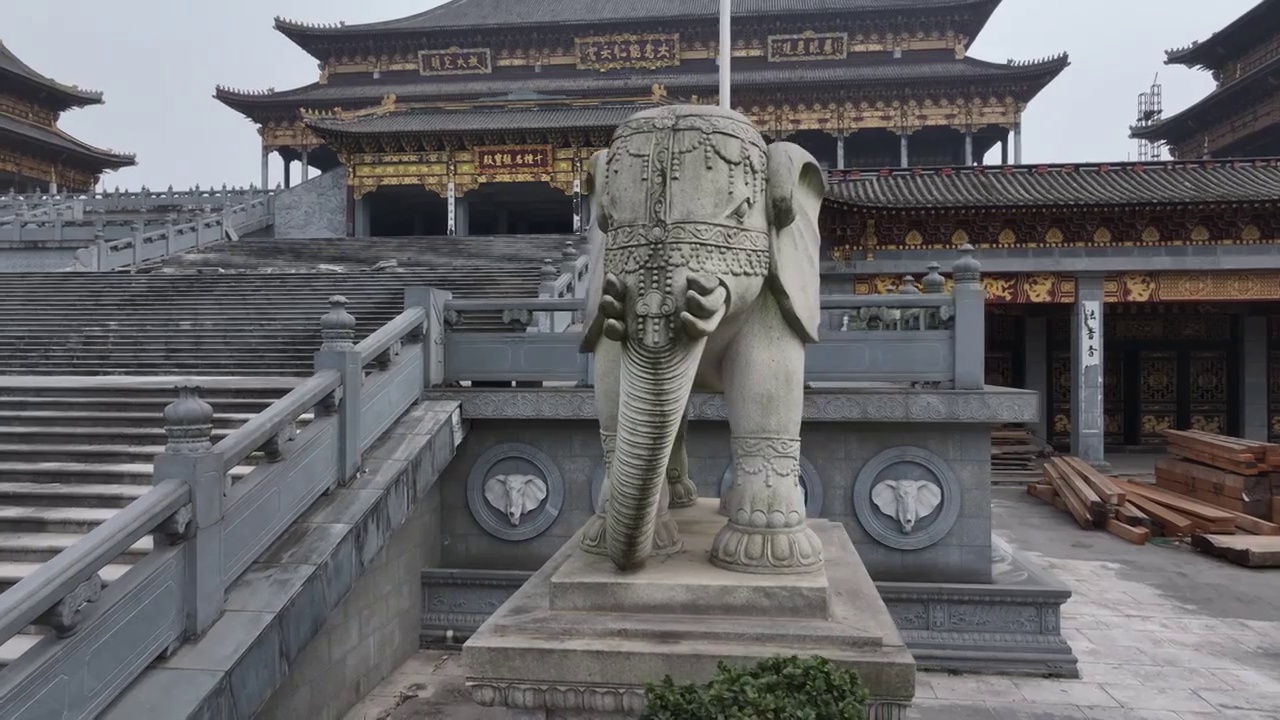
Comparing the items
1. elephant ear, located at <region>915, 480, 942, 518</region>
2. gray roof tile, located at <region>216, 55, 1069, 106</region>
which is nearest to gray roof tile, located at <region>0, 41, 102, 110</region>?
gray roof tile, located at <region>216, 55, 1069, 106</region>

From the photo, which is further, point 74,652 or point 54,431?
point 54,431

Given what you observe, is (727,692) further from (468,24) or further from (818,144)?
(468,24)

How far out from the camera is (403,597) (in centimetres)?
602

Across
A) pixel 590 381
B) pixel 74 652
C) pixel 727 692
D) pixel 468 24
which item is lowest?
pixel 74 652

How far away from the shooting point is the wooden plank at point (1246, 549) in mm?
8641

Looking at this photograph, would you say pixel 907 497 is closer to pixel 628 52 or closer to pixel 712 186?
pixel 712 186

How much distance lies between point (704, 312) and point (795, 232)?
2.63 feet

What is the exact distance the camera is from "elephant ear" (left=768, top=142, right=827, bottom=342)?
10.0 feet

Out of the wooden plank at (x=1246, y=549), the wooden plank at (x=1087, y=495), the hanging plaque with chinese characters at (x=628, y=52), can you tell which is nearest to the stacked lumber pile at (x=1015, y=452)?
the wooden plank at (x=1087, y=495)

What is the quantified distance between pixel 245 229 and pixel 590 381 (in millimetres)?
18244

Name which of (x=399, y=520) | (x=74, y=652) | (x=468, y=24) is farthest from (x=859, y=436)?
(x=468, y=24)

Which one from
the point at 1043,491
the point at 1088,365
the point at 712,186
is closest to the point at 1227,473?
the point at 1043,491

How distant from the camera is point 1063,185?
1527 cm

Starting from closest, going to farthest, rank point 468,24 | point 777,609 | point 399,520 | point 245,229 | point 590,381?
point 777,609 → point 399,520 → point 590,381 → point 245,229 → point 468,24
